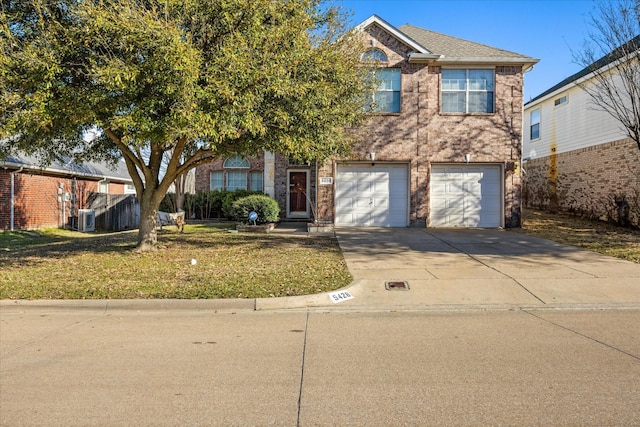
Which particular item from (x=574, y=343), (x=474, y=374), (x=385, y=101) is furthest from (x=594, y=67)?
(x=474, y=374)

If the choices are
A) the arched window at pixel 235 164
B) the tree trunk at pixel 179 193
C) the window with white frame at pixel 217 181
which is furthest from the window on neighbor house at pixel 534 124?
the tree trunk at pixel 179 193

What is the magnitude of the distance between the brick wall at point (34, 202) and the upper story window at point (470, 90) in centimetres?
1728

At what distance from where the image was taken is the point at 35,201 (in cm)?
1878

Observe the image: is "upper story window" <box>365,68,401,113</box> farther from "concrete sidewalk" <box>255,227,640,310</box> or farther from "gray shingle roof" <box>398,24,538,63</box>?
"concrete sidewalk" <box>255,227,640,310</box>

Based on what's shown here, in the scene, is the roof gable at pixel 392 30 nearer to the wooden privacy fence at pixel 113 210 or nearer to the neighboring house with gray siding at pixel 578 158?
the neighboring house with gray siding at pixel 578 158

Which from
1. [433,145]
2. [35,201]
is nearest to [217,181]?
[35,201]

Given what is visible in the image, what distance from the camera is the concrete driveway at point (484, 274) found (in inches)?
300

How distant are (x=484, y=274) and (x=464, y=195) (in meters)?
8.84

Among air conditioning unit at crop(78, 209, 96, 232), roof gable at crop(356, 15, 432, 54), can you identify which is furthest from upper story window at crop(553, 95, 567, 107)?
air conditioning unit at crop(78, 209, 96, 232)

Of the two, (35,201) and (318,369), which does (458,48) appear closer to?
(318,369)

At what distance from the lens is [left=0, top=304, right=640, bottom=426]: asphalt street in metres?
3.52

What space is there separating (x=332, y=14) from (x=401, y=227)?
875cm

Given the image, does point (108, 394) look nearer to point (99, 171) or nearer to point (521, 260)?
point (521, 260)

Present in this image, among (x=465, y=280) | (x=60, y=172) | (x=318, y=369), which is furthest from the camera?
(x=60, y=172)
